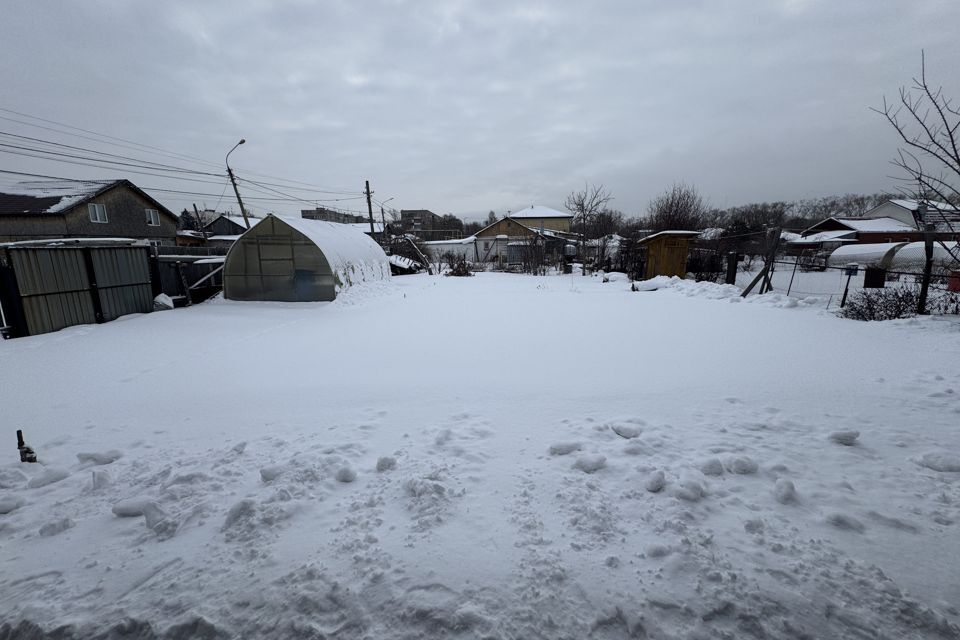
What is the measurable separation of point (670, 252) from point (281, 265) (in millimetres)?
14955

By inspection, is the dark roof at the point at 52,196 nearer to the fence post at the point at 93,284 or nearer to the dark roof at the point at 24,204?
the dark roof at the point at 24,204

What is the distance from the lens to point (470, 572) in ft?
6.35

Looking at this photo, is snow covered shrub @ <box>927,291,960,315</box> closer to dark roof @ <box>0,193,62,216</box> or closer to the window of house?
dark roof @ <box>0,193,62,216</box>

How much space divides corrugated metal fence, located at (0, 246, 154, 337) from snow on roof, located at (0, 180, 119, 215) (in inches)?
872

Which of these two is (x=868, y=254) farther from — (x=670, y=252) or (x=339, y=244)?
(x=339, y=244)

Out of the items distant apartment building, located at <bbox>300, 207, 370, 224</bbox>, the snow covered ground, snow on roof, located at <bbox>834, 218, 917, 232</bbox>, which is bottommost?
the snow covered ground

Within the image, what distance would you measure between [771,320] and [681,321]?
1.65 meters

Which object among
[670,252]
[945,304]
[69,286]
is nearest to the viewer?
[945,304]

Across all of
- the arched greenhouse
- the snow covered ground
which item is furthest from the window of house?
the snow covered ground

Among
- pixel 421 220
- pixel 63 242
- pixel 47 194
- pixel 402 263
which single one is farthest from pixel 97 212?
pixel 421 220

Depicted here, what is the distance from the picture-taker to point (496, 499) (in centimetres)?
249

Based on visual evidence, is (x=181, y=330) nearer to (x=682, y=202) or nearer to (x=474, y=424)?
(x=474, y=424)

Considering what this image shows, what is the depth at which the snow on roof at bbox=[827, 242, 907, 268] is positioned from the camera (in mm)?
16275

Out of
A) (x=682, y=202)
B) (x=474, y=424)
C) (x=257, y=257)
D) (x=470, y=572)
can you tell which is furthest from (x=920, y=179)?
(x=682, y=202)
